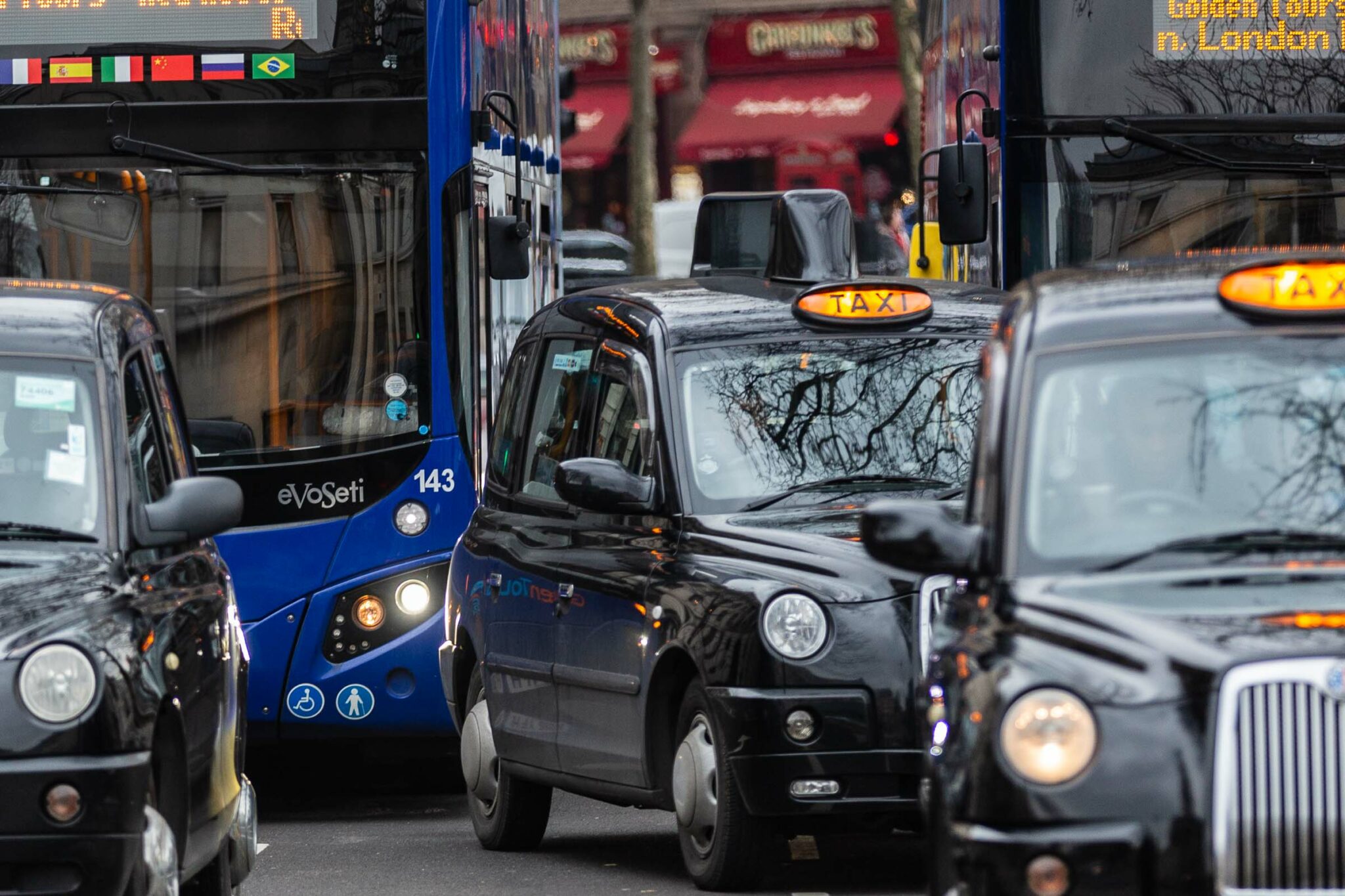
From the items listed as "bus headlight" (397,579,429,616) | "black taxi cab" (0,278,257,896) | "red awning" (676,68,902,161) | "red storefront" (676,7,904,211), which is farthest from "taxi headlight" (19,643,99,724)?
"red awning" (676,68,902,161)

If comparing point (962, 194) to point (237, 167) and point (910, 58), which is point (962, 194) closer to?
point (237, 167)

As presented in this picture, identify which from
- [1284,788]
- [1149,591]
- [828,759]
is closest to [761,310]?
[828,759]

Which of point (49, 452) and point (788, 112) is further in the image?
point (788, 112)

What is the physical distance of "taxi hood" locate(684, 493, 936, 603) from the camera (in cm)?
808

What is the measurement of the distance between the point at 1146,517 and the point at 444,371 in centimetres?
604

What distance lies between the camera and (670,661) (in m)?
8.72

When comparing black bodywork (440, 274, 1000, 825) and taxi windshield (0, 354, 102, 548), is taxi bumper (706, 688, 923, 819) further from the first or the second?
taxi windshield (0, 354, 102, 548)

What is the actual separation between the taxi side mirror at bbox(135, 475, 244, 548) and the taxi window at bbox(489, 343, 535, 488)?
11.1ft

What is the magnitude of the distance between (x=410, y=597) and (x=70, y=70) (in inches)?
101

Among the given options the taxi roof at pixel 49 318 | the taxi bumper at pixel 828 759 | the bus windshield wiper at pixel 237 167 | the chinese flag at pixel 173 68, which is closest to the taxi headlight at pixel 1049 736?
the taxi bumper at pixel 828 759

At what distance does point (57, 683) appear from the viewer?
616 cm

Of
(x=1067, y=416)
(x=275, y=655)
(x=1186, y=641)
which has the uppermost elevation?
(x=1067, y=416)

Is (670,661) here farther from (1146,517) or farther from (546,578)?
(1146,517)

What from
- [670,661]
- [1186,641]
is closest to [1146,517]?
[1186,641]
